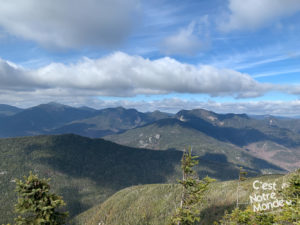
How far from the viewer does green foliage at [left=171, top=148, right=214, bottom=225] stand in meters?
27.5

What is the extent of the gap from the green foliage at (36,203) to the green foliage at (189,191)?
53.3 ft

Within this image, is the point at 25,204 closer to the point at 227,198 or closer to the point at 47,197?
the point at 47,197

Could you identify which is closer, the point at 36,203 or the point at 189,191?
Answer: the point at 36,203

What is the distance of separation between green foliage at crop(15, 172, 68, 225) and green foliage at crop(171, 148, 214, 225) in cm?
1625

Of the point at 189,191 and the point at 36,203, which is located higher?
the point at 36,203

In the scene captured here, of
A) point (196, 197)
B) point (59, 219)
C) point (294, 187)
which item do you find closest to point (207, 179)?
point (196, 197)

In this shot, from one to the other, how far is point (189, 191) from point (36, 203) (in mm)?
20718

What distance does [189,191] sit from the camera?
95.8 ft

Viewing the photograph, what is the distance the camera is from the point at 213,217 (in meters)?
148

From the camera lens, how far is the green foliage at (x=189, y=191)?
27500 mm

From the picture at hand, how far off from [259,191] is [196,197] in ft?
463

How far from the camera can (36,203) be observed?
21.6 meters

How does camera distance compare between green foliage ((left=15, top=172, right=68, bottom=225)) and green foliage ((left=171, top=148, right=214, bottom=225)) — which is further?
green foliage ((left=171, top=148, right=214, bottom=225))

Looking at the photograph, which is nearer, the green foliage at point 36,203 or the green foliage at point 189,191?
the green foliage at point 36,203
